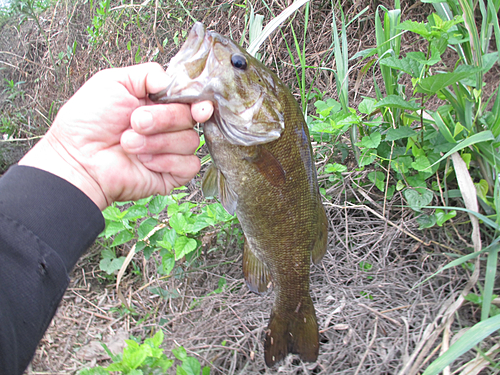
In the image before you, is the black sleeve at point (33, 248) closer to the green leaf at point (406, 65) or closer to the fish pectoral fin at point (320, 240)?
the fish pectoral fin at point (320, 240)

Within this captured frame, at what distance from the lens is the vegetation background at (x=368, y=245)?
5.28ft

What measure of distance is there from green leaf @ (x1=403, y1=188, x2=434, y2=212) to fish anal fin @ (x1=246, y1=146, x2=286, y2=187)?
964 millimetres

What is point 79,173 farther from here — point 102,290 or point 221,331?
point 102,290

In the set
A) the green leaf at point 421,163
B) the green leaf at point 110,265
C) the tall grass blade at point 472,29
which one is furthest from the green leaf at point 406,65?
the green leaf at point 110,265

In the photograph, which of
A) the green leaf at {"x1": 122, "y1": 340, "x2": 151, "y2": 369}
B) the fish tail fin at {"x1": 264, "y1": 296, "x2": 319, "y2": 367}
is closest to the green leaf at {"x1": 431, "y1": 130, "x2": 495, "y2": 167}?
the fish tail fin at {"x1": 264, "y1": 296, "x2": 319, "y2": 367}

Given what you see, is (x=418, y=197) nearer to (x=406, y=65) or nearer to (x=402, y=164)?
(x=402, y=164)

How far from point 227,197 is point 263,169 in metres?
0.20

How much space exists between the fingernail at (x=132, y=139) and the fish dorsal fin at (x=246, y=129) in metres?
0.29

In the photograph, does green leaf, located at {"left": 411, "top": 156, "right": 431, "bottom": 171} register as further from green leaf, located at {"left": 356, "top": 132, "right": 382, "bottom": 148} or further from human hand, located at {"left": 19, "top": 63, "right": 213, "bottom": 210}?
human hand, located at {"left": 19, "top": 63, "right": 213, "bottom": 210}

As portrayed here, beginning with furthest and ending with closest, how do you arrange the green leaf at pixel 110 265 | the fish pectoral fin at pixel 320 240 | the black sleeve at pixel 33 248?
the green leaf at pixel 110 265, the fish pectoral fin at pixel 320 240, the black sleeve at pixel 33 248

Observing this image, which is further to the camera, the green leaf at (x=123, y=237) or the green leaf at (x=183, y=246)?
the green leaf at (x=123, y=237)

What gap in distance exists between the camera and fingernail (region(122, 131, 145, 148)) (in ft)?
4.01

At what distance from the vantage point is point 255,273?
162 centimetres

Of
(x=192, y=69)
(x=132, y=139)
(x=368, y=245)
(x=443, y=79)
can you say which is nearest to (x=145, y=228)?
(x=132, y=139)
